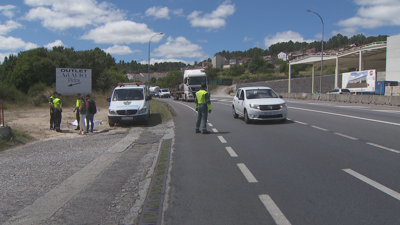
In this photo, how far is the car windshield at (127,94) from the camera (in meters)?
16.4

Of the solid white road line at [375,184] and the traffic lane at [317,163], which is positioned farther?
the solid white road line at [375,184]

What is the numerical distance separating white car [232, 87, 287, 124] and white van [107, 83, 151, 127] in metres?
4.62

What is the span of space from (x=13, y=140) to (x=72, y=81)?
20.2m

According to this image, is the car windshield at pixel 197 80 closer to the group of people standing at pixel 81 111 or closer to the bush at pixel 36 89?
the bush at pixel 36 89

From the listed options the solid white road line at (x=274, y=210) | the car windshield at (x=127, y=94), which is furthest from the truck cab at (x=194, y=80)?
the solid white road line at (x=274, y=210)

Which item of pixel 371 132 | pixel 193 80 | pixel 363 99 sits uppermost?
pixel 193 80

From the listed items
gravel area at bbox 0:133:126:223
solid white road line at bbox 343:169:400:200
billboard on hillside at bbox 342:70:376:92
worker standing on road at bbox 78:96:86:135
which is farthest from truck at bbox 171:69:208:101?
solid white road line at bbox 343:169:400:200

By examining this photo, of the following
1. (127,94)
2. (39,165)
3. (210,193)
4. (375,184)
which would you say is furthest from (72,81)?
(375,184)

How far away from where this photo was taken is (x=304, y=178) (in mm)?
5668

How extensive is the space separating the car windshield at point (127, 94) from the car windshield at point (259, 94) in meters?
5.38

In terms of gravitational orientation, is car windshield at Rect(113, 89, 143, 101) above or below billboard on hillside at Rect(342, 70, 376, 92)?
below

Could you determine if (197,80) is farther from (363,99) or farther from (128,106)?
(128,106)

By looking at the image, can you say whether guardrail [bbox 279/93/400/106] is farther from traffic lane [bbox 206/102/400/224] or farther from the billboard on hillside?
traffic lane [bbox 206/102/400/224]

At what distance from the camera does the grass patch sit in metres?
9.42
